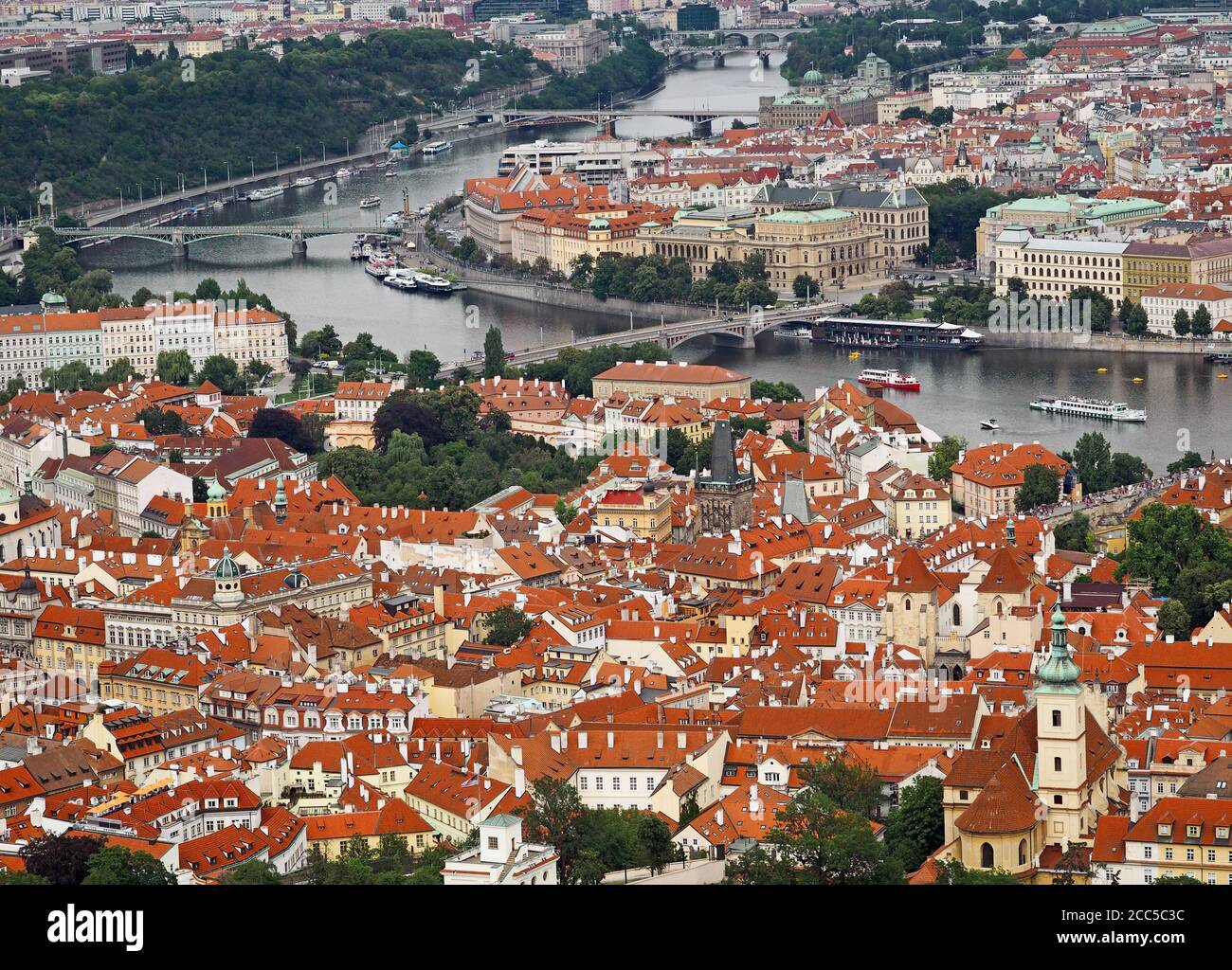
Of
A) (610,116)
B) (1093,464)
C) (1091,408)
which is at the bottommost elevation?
(610,116)

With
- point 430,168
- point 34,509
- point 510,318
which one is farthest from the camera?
point 430,168

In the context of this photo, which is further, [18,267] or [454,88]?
[454,88]

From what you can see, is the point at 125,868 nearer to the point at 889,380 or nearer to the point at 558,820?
the point at 558,820

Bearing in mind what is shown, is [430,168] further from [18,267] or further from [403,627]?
[403,627]

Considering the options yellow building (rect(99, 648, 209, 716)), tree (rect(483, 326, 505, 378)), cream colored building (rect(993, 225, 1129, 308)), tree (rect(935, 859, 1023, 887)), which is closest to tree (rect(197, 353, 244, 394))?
tree (rect(483, 326, 505, 378))

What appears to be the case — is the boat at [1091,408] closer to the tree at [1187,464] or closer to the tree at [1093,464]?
the tree at [1187,464]

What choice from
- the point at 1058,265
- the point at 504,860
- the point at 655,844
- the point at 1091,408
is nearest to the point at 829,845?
the point at 504,860
